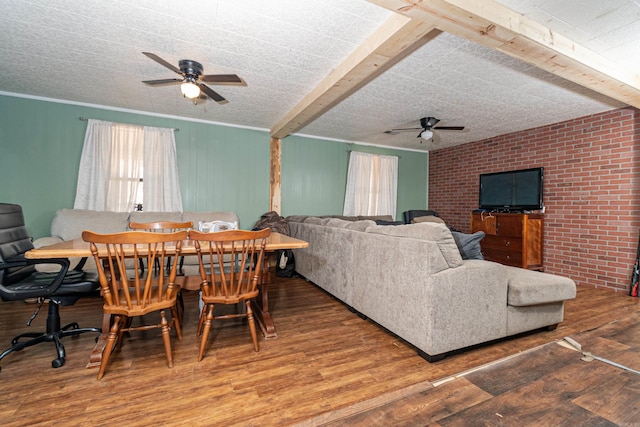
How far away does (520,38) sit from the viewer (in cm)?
192

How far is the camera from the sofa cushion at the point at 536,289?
2.05 m

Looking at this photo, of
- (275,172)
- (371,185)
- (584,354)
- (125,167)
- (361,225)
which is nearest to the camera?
(584,354)

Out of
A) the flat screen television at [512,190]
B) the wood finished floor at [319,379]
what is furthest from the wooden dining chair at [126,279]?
the flat screen television at [512,190]

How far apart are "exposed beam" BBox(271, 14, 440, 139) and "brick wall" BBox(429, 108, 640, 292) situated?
11.1ft

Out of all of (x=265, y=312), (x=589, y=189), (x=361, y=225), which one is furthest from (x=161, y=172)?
(x=589, y=189)

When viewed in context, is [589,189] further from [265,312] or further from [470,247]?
[265,312]

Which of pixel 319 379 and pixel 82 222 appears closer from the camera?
pixel 319 379

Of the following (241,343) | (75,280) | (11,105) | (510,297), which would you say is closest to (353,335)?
(241,343)

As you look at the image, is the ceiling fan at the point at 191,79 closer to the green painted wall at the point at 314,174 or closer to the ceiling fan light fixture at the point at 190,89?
the ceiling fan light fixture at the point at 190,89

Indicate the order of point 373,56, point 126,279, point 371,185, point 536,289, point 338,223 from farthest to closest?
point 371,185 < point 338,223 < point 373,56 < point 536,289 < point 126,279

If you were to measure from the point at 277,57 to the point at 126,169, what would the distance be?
301 centimetres

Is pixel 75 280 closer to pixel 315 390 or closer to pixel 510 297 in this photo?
pixel 315 390

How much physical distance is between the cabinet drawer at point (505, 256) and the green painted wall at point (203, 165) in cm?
207

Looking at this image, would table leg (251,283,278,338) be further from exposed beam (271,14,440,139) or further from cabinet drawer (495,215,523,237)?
cabinet drawer (495,215,523,237)
